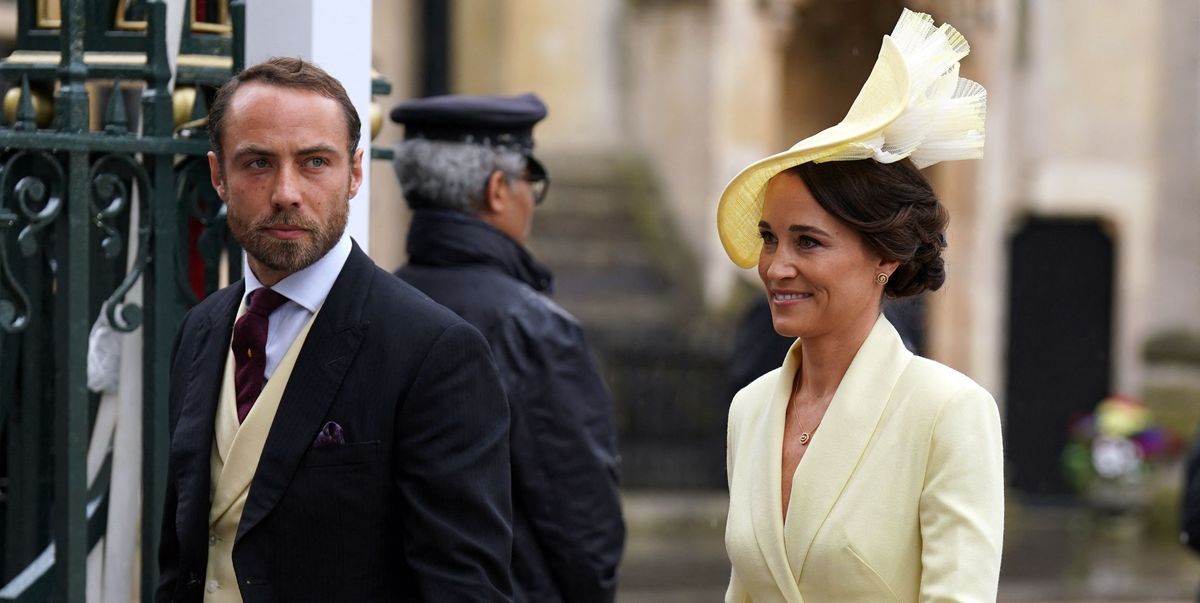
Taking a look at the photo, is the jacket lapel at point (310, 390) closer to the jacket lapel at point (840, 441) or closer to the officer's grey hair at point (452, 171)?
the jacket lapel at point (840, 441)

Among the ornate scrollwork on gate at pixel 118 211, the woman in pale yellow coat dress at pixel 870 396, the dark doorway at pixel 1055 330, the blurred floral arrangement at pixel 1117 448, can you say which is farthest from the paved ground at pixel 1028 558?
the woman in pale yellow coat dress at pixel 870 396

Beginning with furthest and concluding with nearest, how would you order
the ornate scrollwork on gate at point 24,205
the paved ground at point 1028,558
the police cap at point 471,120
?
the paved ground at point 1028,558 < the police cap at point 471,120 < the ornate scrollwork on gate at point 24,205

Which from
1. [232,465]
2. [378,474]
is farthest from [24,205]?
[378,474]

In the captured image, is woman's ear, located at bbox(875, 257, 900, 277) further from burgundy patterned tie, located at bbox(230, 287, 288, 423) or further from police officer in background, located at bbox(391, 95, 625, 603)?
police officer in background, located at bbox(391, 95, 625, 603)

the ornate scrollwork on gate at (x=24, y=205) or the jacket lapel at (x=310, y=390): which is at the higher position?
the ornate scrollwork on gate at (x=24, y=205)

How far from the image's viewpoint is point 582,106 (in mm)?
13875

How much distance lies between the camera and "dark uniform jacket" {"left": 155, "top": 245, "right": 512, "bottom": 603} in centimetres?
279

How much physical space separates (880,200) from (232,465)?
1025mm

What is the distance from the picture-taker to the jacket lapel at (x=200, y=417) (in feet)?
9.45

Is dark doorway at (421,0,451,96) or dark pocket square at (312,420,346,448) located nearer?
dark pocket square at (312,420,346,448)

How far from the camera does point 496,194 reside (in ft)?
14.8

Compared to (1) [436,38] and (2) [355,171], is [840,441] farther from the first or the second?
(1) [436,38]

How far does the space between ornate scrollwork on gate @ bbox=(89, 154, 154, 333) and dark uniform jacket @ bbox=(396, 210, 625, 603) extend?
0.80m

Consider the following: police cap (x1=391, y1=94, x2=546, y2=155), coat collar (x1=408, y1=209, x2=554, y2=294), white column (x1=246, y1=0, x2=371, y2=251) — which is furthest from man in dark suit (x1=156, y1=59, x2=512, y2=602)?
police cap (x1=391, y1=94, x2=546, y2=155)
